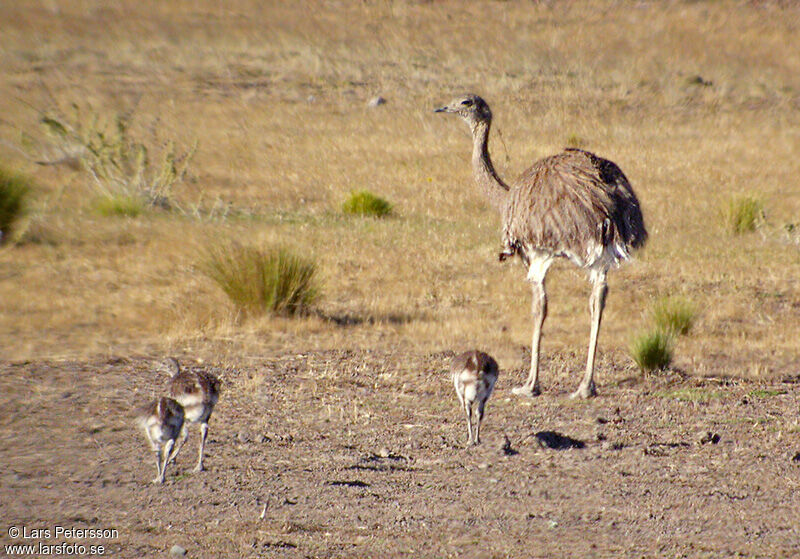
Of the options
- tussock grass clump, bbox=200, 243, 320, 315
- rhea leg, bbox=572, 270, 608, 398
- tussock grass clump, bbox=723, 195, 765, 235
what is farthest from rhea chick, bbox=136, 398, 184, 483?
tussock grass clump, bbox=723, 195, 765, 235

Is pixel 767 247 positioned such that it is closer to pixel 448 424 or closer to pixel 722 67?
pixel 448 424

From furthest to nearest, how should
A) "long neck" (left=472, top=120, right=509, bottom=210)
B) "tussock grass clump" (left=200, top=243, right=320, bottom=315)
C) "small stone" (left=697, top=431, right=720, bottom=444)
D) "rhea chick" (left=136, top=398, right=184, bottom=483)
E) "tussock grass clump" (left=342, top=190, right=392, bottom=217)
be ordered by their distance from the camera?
1. "tussock grass clump" (left=342, top=190, right=392, bottom=217)
2. "tussock grass clump" (left=200, top=243, right=320, bottom=315)
3. "long neck" (left=472, top=120, right=509, bottom=210)
4. "small stone" (left=697, top=431, right=720, bottom=444)
5. "rhea chick" (left=136, top=398, right=184, bottom=483)

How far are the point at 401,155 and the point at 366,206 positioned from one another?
5.85m

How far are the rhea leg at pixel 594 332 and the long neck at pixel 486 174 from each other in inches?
40.0

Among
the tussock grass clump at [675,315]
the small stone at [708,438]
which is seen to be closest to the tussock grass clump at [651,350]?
the tussock grass clump at [675,315]

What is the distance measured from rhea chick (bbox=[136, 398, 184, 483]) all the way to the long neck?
379cm

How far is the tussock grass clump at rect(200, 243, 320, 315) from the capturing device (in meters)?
10.3

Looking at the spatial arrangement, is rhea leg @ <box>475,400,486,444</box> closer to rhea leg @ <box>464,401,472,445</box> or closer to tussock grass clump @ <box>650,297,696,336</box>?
rhea leg @ <box>464,401,472,445</box>

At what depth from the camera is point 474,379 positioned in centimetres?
652

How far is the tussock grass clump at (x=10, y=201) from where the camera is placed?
43.3ft

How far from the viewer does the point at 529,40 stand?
42.3 meters

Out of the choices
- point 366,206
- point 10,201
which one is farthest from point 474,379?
point 366,206

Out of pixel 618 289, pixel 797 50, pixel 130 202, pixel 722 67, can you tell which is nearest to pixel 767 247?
pixel 618 289

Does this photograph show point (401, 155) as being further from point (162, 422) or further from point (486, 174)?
point (162, 422)
